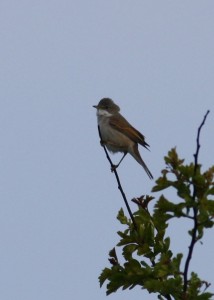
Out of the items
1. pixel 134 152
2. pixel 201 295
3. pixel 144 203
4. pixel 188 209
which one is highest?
pixel 134 152

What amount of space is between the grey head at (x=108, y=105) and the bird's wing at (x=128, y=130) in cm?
46

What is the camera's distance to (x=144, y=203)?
514 cm

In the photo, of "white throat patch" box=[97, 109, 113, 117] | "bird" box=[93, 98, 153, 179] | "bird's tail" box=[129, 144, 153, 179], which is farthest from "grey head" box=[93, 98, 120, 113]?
"bird's tail" box=[129, 144, 153, 179]

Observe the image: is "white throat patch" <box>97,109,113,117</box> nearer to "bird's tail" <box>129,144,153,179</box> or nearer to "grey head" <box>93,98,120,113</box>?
"grey head" <box>93,98,120,113</box>

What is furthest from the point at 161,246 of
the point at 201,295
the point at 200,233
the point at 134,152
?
the point at 134,152

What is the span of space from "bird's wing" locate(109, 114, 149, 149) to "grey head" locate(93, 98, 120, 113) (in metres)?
0.46

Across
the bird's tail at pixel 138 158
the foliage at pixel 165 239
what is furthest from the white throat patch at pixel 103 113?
the foliage at pixel 165 239

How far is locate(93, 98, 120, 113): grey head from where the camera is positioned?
36.4 ft

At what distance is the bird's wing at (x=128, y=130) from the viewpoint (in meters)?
10.00

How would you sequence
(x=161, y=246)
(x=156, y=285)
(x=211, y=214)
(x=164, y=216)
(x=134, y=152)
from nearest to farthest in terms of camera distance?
(x=211, y=214), (x=164, y=216), (x=156, y=285), (x=161, y=246), (x=134, y=152)

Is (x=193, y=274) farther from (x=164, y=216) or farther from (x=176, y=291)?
(x=164, y=216)

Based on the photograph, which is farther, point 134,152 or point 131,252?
point 134,152

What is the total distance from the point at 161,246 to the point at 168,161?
116cm

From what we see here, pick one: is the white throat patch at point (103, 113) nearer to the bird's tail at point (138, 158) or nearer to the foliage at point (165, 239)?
the bird's tail at point (138, 158)
